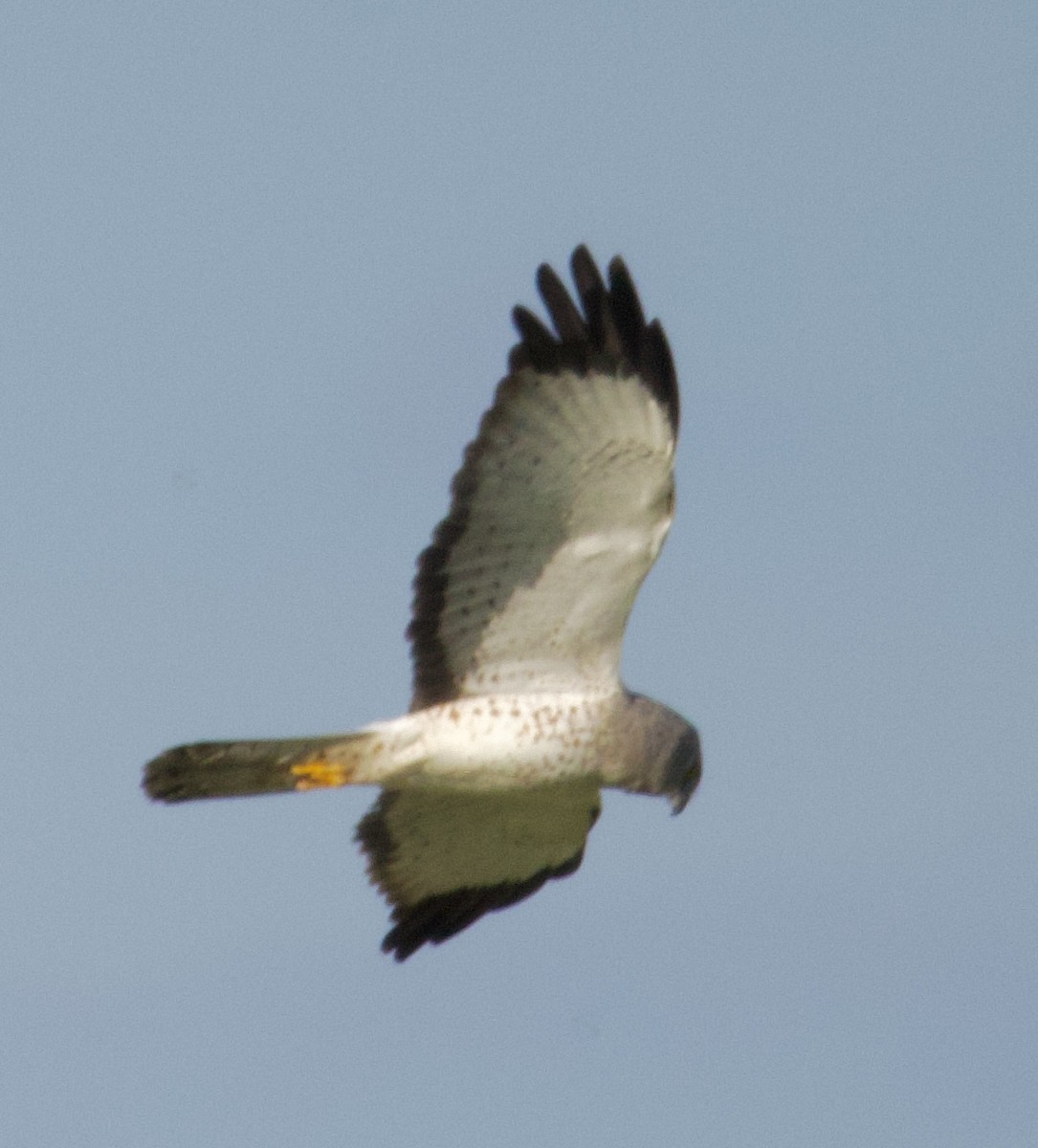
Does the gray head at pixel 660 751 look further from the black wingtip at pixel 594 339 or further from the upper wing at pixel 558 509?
the black wingtip at pixel 594 339

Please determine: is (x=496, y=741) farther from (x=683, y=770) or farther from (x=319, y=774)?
(x=683, y=770)

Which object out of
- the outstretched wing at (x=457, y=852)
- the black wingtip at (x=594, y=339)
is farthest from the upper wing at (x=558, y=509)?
the outstretched wing at (x=457, y=852)

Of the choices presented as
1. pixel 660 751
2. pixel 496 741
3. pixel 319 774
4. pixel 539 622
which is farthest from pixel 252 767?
pixel 660 751

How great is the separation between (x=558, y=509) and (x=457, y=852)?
2132 mm

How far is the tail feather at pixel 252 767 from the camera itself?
1067 centimetres

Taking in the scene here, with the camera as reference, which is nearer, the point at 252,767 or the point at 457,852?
the point at 252,767

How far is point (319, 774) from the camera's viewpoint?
430 inches

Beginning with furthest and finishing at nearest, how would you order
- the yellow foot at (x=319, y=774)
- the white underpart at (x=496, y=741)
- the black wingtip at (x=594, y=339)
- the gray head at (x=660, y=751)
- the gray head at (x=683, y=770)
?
1. the gray head at (x=683, y=770)
2. the gray head at (x=660, y=751)
3. the white underpart at (x=496, y=741)
4. the yellow foot at (x=319, y=774)
5. the black wingtip at (x=594, y=339)

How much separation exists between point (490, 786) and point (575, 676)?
1.91 feet

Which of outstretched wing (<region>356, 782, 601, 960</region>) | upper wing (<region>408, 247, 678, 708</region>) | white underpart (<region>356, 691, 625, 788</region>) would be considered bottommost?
outstretched wing (<region>356, 782, 601, 960</region>)

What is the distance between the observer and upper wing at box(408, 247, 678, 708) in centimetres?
1034

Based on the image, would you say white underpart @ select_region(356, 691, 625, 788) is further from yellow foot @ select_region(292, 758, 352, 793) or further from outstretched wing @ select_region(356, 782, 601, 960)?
outstretched wing @ select_region(356, 782, 601, 960)

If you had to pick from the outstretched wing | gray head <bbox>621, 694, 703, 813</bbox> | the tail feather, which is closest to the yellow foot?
the tail feather

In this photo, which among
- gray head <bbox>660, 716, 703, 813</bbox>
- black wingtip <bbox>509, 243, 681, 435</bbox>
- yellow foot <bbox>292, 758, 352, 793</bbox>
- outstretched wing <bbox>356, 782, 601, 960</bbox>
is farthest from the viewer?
outstretched wing <bbox>356, 782, 601, 960</bbox>
